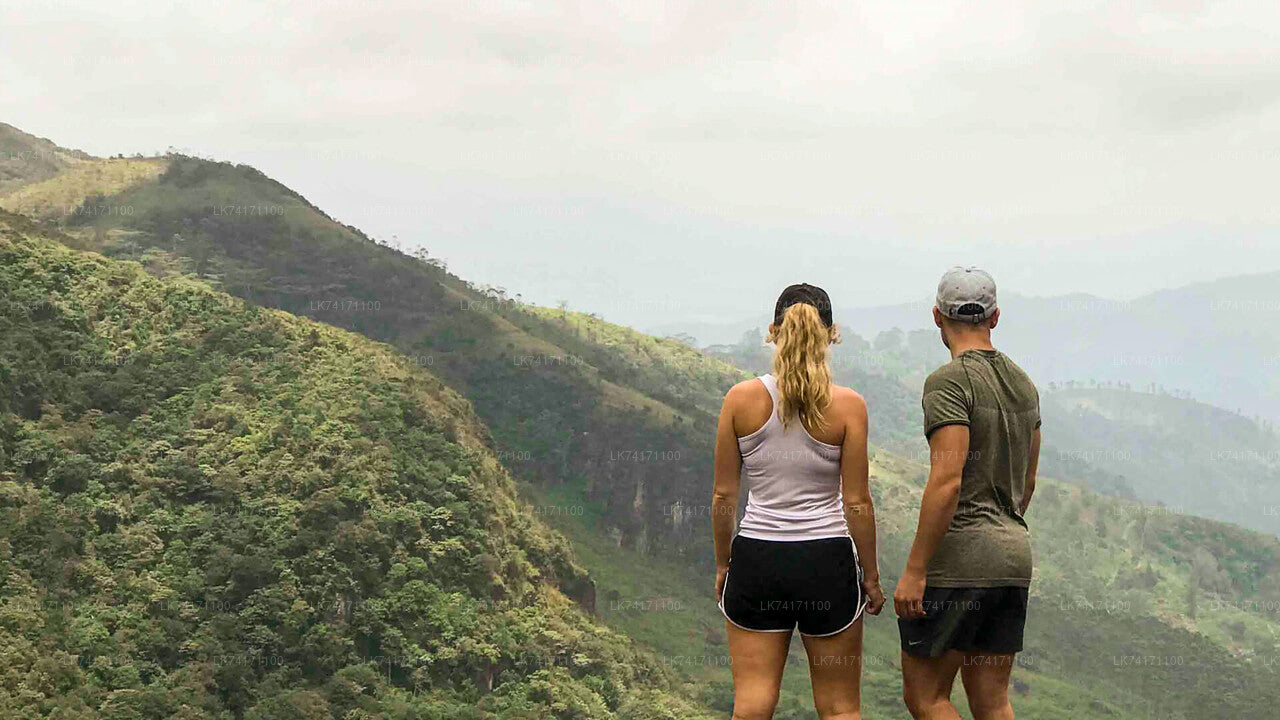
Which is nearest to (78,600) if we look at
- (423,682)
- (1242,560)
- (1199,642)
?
(423,682)

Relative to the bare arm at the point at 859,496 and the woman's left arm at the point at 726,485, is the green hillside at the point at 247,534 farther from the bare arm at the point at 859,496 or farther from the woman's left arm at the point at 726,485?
the bare arm at the point at 859,496

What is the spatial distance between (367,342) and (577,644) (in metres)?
11.8

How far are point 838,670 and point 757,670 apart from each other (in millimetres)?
375

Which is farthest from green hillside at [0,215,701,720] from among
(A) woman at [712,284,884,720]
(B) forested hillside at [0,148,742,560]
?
(B) forested hillside at [0,148,742,560]

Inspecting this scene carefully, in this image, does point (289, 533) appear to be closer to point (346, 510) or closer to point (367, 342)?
point (346, 510)

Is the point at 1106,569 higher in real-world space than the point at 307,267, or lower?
lower

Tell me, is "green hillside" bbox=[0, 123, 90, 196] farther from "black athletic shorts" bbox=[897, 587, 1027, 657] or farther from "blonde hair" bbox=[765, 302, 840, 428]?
"black athletic shorts" bbox=[897, 587, 1027, 657]

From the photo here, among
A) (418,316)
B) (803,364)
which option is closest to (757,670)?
(803,364)

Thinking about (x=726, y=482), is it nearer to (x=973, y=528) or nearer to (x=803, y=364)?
(x=803, y=364)

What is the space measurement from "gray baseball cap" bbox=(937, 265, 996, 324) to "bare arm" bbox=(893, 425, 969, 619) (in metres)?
0.65

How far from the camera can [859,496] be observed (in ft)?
17.8

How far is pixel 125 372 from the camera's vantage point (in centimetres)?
3116

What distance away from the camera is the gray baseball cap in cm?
564

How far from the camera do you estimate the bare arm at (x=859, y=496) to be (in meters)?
5.34
